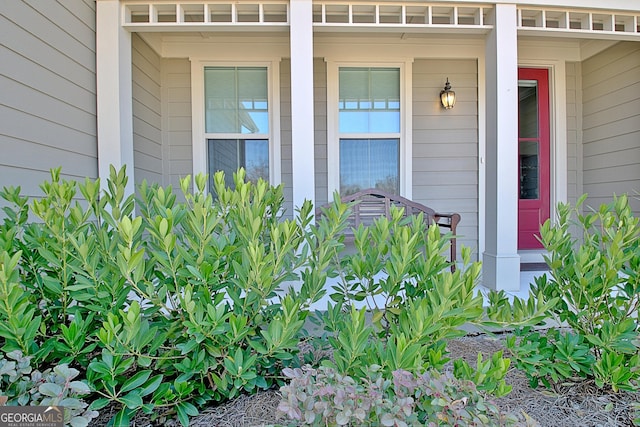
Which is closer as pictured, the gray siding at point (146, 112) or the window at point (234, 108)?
the gray siding at point (146, 112)

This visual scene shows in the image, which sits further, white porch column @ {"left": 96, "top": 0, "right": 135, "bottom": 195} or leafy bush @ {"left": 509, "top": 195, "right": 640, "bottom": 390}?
white porch column @ {"left": 96, "top": 0, "right": 135, "bottom": 195}

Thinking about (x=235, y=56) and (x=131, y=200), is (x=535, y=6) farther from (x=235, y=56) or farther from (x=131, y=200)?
(x=131, y=200)

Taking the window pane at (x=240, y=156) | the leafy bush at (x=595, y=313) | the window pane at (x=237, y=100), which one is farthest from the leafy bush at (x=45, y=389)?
the window pane at (x=237, y=100)

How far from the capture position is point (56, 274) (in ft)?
4.74

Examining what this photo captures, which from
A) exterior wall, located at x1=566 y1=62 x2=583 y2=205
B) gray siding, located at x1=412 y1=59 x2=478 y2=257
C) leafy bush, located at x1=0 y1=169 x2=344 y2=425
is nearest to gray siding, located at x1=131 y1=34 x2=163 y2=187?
leafy bush, located at x1=0 y1=169 x2=344 y2=425

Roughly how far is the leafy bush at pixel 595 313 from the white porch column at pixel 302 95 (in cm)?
186

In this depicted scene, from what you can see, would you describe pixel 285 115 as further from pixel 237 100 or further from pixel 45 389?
pixel 45 389

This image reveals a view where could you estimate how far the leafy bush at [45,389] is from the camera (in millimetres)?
1084

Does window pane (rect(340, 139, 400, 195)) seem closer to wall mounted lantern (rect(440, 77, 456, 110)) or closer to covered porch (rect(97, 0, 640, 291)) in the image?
covered porch (rect(97, 0, 640, 291))

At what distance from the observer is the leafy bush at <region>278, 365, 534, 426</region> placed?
3.41 ft

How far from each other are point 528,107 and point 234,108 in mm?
3812

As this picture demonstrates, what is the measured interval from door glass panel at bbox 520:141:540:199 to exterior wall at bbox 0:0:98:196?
192 inches

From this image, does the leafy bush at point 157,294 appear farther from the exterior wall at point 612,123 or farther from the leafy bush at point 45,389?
the exterior wall at point 612,123

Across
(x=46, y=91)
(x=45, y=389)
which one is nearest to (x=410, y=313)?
(x=45, y=389)
